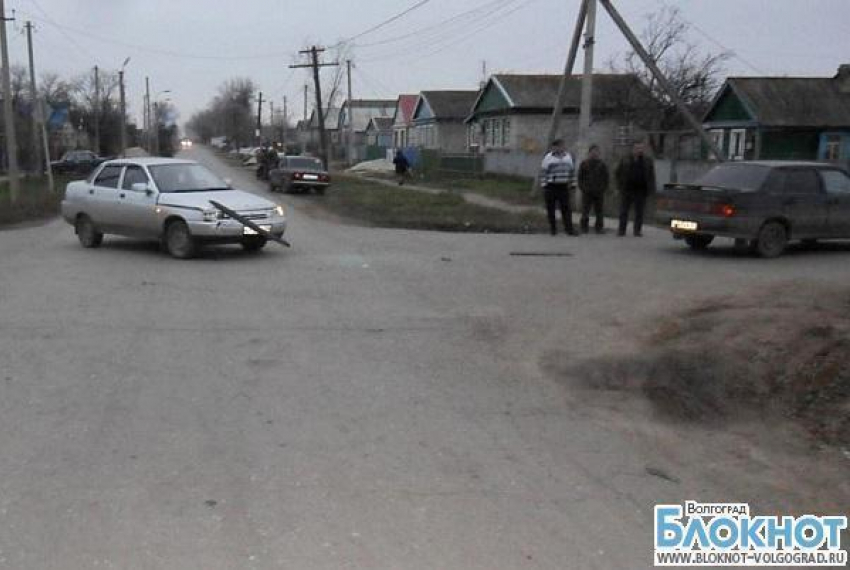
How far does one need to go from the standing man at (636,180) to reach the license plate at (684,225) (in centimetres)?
163

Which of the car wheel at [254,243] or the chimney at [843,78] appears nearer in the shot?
the car wheel at [254,243]

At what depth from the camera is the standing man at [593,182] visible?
57.1ft

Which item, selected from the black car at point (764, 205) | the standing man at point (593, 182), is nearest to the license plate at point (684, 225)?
the black car at point (764, 205)

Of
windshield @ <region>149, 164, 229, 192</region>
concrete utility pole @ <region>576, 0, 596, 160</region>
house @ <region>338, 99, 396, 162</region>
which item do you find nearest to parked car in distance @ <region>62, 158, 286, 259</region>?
windshield @ <region>149, 164, 229, 192</region>

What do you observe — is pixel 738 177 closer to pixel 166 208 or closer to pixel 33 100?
pixel 166 208

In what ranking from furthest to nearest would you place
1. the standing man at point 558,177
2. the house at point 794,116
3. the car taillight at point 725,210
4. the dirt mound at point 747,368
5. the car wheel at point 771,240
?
1. the house at point 794,116
2. the standing man at point 558,177
3. the car wheel at point 771,240
4. the car taillight at point 725,210
5. the dirt mound at point 747,368

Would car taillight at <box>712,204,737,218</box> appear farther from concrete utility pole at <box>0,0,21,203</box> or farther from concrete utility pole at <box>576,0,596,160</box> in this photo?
concrete utility pole at <box>0,0,21,203</box>

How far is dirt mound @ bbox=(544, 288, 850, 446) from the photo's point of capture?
6.11 m

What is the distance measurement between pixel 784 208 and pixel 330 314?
8.83 metres

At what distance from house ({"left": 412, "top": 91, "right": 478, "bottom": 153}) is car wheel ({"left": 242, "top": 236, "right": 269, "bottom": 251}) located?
47567 millimetres

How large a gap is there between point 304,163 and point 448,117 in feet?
93.4

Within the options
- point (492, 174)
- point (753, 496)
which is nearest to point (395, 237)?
point (753, 496)

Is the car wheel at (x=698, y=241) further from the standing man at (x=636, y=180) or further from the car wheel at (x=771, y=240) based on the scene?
the standing man at (x=636, y=180)

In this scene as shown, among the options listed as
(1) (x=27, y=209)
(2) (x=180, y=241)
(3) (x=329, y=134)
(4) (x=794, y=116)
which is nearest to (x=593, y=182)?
(2) (x=180, y=241)
